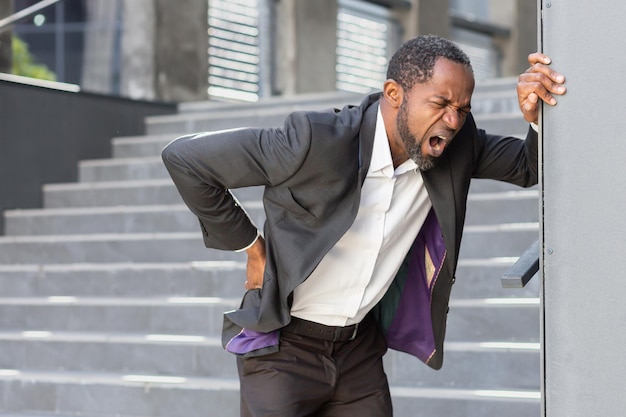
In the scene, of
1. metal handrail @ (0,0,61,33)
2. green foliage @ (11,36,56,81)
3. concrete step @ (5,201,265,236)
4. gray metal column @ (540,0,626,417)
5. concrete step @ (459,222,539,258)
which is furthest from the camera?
green foliage @ (11,36,56,81)

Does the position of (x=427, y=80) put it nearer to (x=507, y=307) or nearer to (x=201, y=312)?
(x=507, y=307)

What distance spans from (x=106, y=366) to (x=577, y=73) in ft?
12.8

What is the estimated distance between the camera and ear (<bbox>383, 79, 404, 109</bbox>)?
2699mm

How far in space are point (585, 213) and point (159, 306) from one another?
154 inches

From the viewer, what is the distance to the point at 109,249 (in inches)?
270

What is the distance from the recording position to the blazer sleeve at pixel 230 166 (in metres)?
2.67

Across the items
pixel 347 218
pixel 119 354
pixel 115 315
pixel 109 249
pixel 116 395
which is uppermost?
pixel 347 218

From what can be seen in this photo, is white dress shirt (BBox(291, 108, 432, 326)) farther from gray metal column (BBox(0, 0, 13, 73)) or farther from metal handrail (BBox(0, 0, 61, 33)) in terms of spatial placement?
metal handrail (BBox(0, 0, 61, 33))

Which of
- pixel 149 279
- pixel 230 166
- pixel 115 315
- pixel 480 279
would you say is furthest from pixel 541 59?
pixel 149 279

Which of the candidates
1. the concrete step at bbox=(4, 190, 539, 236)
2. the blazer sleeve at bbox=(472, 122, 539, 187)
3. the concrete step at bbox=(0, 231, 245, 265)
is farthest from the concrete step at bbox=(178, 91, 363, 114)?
the blazer sleeve at bbox=(472, 122, 539, 187)

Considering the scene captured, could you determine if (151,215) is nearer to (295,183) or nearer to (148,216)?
(148,216)

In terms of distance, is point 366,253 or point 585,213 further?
point 366,253

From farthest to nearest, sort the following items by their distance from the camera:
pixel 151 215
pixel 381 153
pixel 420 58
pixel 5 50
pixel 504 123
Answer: pixel 5 50, pixel 151 215, pixel 504 123, pixel 381 153, pixel 420 58

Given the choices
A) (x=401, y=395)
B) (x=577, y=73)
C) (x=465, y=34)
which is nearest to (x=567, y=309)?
(x=577, y=73)
